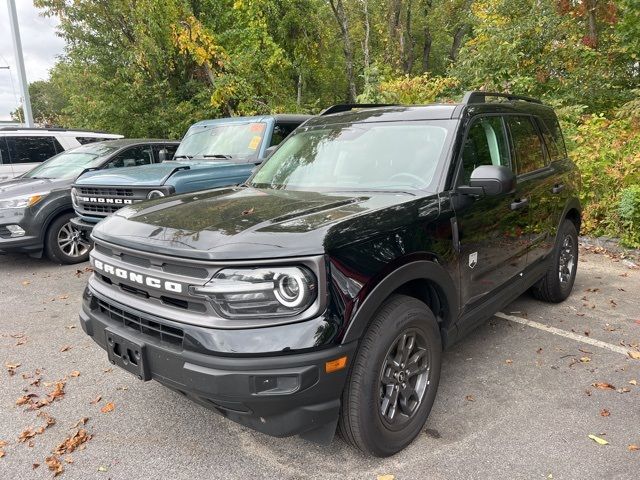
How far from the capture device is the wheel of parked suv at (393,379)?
2348mm

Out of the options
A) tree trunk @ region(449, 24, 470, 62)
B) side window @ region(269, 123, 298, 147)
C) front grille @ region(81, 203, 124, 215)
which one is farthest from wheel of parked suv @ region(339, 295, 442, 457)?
tree trunk @ region(449, 24, 470, 62)

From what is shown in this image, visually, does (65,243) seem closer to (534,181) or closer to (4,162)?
(4,162)

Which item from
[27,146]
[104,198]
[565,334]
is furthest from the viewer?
[27,146]

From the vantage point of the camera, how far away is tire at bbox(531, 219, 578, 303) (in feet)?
15.2

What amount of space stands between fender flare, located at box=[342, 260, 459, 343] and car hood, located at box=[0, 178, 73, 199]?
19.9 ft

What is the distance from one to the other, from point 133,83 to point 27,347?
12673 mm

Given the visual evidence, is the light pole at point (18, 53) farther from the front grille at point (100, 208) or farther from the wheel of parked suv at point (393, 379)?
the wheel of parked suv at point (393, 379)

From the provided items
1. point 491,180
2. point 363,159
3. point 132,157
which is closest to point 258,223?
point 363,159

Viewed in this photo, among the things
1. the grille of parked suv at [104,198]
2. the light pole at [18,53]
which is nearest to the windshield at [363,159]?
the grille of parked suv at [104,198]

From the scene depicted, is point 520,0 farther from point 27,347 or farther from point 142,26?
point 27,347

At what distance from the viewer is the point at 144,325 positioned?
2420mm

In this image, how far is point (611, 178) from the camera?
7258mm

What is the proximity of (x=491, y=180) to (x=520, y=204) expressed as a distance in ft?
3.20

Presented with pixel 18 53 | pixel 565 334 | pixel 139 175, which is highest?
pixel 18 53
